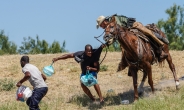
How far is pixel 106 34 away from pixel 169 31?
118 ft

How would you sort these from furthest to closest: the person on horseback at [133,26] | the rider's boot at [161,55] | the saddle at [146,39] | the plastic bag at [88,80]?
the rider's boot at [161,55] → the saddle at [146,39] → the plastic bag at [88,80] → the person on horseback at [133,26]

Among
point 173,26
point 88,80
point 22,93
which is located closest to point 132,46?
point 88,80

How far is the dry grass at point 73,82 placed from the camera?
1111cm

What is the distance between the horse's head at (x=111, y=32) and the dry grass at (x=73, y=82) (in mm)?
1657

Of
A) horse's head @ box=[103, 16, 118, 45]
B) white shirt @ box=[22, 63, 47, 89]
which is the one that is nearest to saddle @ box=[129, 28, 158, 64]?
horse's head @ box=[103, 16, 118, 45]

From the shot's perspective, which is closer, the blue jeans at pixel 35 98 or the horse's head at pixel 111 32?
the blue jeans at pixel 35 98

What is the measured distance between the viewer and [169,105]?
30.5ft

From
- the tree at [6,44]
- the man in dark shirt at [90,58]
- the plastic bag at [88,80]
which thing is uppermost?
the tree at [6,44]

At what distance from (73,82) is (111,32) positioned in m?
4.89

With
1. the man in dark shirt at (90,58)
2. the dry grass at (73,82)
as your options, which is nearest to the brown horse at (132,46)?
the man in dark shirt at (90,58)

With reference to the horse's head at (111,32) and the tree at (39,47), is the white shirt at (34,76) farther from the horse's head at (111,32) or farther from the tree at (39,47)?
the tree at (39,47)

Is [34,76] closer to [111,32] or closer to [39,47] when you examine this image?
[111,32]

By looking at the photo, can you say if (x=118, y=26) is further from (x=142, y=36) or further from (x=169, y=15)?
(x=169, y=15)

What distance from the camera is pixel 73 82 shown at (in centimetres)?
1437
